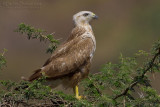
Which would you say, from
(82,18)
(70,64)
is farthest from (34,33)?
(82,18)

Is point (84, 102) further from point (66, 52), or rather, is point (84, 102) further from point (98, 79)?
point (66, 52)

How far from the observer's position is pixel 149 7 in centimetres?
2589

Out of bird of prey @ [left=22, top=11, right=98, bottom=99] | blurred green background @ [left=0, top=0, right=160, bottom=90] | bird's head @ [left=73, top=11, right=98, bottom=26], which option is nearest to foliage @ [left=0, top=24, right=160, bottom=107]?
bird of prey @ [left=22, top=11, right=98, bottom=99]

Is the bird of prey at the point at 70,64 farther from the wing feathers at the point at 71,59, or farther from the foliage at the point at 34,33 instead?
the foliage at the point at 34,33

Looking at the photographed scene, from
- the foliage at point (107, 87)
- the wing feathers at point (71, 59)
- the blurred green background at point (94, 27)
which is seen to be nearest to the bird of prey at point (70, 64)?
the wing feathers at point (71, 59)

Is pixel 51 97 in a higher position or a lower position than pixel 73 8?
lower

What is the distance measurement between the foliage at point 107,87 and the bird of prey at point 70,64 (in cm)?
42

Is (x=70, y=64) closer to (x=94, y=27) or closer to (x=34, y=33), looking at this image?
(x=34, y=33)

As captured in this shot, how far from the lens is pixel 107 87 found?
761 centimetres

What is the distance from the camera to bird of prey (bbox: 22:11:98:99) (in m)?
8.41

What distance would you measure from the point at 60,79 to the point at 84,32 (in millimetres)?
1000

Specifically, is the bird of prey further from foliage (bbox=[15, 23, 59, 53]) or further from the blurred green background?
the blurred green background

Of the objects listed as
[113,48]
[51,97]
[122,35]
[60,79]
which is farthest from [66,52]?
[122,35]

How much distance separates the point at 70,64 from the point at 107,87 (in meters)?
1.07
